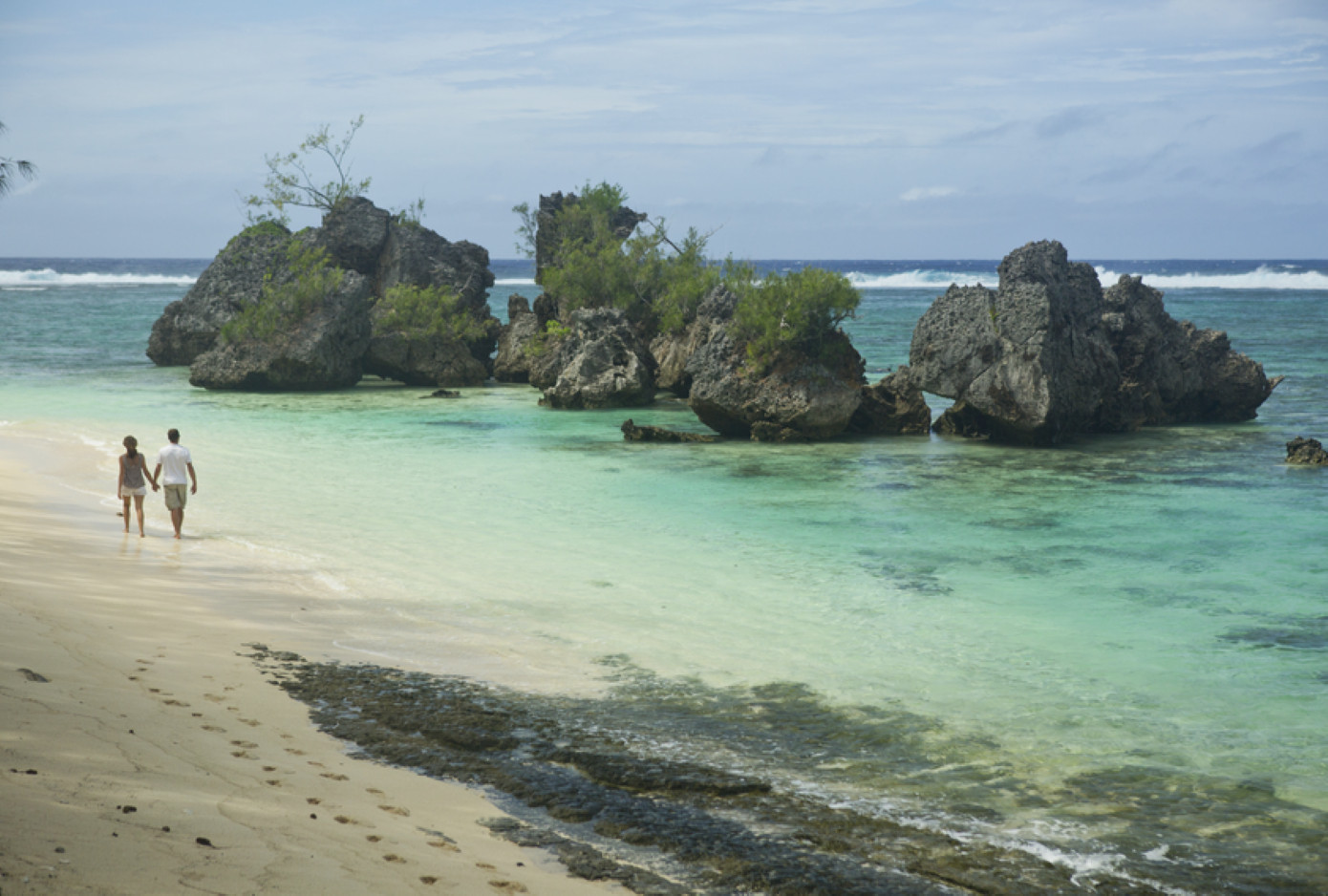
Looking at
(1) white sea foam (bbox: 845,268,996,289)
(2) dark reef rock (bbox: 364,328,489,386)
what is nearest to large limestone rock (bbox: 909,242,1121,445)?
(2) dark reef rock (bbox: 364,328,489,386)

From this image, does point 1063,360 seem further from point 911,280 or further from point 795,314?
point 911,280

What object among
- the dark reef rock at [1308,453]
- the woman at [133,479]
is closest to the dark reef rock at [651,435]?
the woman at [133,479]

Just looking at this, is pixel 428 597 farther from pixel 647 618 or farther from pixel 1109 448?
pixel 1109 448

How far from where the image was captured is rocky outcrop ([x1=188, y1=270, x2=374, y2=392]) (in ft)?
100

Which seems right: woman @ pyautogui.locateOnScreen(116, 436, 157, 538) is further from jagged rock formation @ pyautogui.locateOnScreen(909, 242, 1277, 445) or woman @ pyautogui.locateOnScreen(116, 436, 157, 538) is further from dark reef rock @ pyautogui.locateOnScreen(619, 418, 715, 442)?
jagged rock formation @ pyautogui.locateOnScreen(909, 242, 1277, 445)

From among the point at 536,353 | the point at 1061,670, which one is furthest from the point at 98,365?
the point at 1061,670

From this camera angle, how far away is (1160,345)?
24188 mm

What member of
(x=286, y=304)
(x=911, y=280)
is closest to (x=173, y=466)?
(x=286, y=304)

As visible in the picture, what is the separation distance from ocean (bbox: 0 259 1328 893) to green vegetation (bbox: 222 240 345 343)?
762cm

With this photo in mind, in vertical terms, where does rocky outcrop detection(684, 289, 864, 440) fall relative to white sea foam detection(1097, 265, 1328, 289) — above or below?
below

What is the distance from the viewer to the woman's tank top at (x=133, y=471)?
12523 mm

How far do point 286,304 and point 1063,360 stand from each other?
2178 centimetres

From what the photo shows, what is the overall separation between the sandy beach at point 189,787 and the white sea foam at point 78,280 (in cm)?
11078

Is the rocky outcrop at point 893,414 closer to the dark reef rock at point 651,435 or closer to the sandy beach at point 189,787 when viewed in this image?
the dark reef rock at point 651,435
